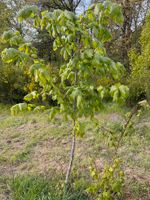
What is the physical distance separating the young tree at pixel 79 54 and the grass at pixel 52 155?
0.40 m

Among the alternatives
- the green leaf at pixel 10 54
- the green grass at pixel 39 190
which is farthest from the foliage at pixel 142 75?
the green leaf at pixel 10 54

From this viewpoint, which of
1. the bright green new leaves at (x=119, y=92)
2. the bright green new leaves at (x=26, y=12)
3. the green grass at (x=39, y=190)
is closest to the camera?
the bright green new leaves at (x=119, y=92)

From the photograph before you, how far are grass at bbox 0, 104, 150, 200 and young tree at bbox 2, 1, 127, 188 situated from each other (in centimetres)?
40

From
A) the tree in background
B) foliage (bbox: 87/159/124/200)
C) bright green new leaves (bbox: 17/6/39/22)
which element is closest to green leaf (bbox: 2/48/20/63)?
bright green new leaves (bbox: 17/6/39/22)

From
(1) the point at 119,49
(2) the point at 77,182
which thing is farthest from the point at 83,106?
(1) the point at 119,49

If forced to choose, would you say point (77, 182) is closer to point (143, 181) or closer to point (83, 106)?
point (143, 181)

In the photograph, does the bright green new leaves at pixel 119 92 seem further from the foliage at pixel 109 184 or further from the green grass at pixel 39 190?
the green grass at pixel 39 190

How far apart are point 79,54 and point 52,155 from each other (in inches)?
92.2

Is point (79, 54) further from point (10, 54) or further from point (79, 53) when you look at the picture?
point (10, 54)

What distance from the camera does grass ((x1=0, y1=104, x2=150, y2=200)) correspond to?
126 inches

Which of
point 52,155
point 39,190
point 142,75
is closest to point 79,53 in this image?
point 39,190

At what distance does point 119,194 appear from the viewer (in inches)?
111

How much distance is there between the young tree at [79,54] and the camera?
2.23 meters

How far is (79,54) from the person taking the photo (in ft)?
8.12
